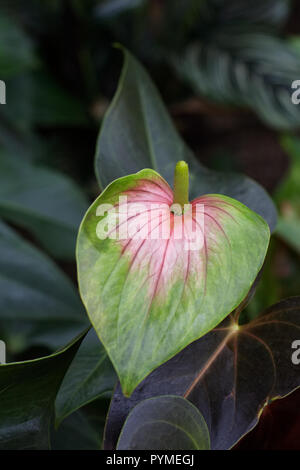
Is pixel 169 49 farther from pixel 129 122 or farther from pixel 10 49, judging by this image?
pixel 129 122

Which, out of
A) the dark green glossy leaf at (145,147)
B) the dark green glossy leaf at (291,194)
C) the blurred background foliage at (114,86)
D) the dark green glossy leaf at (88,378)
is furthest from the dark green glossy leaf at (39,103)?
the dark green glossy leaf at (88,378)

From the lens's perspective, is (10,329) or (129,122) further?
(10,329)

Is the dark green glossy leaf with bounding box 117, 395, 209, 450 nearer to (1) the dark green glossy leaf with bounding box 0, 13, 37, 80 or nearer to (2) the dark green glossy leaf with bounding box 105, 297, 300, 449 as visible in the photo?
(2) the dark green glossy leaf with bounding box 105, 297, 300, 449

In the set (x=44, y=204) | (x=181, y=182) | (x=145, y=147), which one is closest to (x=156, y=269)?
(x=181, y=182)

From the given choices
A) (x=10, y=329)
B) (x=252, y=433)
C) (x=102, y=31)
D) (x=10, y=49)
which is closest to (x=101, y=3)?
(x=102, y=31)

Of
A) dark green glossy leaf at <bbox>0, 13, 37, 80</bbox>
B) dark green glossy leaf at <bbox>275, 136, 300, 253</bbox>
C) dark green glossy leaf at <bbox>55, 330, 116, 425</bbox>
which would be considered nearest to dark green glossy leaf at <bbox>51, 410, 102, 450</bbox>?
dark green glossy leaf at <bbox>55, 330, 116, 425</bbox>

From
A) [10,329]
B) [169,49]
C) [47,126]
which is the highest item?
[169,49]
